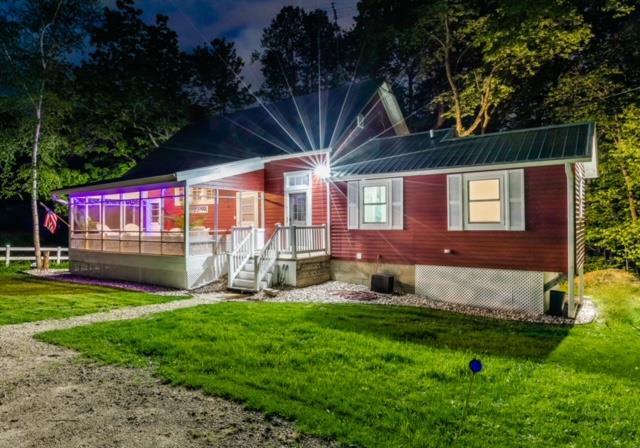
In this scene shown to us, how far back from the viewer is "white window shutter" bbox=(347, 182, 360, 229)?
41.2ft

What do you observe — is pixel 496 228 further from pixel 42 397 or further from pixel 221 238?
pixel 42 397

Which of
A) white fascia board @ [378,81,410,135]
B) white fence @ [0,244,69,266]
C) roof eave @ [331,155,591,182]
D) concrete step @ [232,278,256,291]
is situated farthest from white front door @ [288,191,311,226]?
white fence @ [0,244,69,266]

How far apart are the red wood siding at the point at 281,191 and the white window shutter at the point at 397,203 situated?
2.52m

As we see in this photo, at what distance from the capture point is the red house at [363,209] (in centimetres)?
976

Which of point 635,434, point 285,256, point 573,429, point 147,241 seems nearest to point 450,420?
point 573,429

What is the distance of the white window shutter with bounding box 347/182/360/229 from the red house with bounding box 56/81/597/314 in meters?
0.03

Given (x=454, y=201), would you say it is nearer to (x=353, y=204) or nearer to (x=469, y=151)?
(x=469, y=151)

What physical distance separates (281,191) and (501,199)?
750cm

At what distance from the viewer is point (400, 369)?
16.8 feet

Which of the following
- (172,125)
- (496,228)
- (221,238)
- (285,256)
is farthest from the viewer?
(172,125)

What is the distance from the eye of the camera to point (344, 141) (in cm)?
1452

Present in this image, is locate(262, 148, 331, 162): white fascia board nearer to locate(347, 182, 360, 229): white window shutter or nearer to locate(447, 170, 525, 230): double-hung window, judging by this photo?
locate(347, 182, 360, 229): white window shutter

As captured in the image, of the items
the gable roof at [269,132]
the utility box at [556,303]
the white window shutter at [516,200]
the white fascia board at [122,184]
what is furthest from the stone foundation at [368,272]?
the white fascia board at [122,184]

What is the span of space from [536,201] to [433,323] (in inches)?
166
